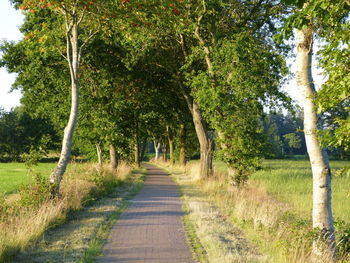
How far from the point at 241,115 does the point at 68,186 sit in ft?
23.0

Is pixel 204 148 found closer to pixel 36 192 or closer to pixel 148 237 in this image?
pixel 36 192

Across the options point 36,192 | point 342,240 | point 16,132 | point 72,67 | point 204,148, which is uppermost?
point 16,132

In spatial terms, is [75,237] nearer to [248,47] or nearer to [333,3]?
[333,3]

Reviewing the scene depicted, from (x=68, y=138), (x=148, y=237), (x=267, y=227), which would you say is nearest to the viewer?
(x=148, y=237)

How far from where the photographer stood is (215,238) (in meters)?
8.08

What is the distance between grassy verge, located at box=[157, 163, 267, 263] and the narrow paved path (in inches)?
9.5

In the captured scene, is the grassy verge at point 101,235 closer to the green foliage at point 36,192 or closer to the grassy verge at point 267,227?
the green foliage at point 36,192

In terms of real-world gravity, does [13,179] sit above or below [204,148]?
below

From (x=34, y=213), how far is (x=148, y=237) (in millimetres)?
2830

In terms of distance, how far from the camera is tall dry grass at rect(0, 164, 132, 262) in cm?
705

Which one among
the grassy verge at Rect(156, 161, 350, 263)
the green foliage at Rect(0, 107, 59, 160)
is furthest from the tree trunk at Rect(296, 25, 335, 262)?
the green foliage at Rect(0, 107, 59, 160)

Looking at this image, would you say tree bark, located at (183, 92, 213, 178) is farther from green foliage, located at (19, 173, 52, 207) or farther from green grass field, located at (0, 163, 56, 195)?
green foliage, located at (19, 173, 52, 207)

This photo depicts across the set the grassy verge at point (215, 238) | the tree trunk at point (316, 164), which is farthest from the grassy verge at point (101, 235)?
the tree trunk at point (316, 164)

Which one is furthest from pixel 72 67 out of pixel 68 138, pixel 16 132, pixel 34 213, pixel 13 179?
pixel 16 132
